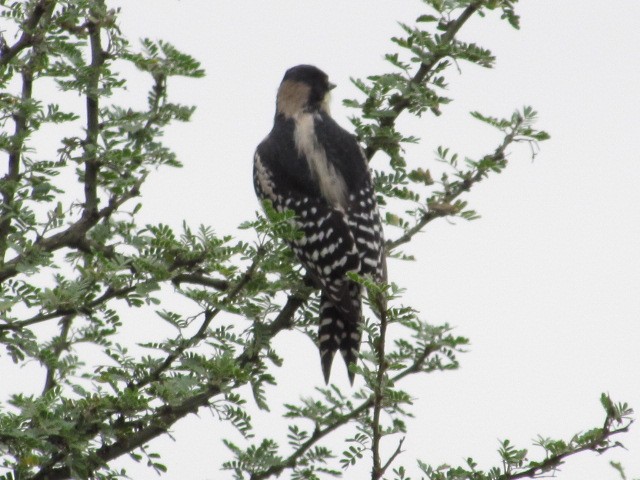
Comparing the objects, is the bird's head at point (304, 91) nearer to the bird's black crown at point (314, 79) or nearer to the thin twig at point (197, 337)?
the bird's black crown at point (314, 79)

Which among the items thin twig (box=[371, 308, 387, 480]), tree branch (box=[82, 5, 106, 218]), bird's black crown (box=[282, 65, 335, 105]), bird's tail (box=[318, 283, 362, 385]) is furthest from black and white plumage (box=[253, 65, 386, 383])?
thin twig (box=[371, 308, 387, 480])

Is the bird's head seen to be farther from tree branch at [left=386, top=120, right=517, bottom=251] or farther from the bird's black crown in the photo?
tree branch at [left=386, top=120, right=517, bottom=251]

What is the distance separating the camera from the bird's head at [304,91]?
755 centimetres

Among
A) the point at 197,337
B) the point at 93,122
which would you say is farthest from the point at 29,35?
the point at 197,337

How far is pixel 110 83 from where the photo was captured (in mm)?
4551

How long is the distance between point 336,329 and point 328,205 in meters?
0.92

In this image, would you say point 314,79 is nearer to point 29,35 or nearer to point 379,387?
point 29,35

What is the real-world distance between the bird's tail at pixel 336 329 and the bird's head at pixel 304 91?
2272 mm

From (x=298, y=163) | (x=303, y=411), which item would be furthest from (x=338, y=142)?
(x=303, y=411)

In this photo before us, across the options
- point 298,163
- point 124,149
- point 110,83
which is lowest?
point 124,149

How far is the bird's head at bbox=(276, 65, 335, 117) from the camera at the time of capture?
755 cm

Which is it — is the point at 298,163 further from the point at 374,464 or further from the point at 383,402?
the point at 374,464

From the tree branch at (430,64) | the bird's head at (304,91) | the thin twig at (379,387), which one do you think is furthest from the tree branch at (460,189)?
the bird's head at (304,91)

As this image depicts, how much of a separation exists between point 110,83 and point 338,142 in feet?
7.62
